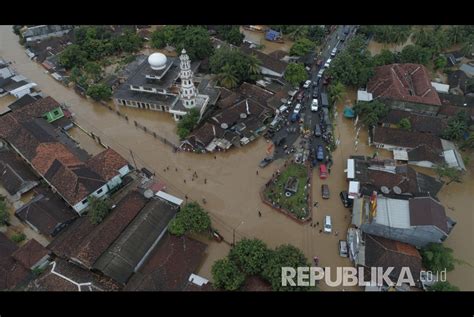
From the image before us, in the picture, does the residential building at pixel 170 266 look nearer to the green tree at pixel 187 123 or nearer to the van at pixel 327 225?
the van at pixel 327 225

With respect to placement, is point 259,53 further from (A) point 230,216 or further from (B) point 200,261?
(B) point 200,261

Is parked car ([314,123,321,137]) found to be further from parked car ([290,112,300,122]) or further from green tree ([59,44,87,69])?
green tree ([59,44,87,69])

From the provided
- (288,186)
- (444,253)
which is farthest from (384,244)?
(288,186)

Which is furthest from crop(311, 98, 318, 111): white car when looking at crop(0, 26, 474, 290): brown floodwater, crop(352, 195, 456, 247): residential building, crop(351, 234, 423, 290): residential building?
crop(351, 234, 423, 290): residential building

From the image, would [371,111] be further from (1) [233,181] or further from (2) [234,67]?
(1) [233,181]

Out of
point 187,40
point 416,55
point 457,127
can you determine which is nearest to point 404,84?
point 416,55

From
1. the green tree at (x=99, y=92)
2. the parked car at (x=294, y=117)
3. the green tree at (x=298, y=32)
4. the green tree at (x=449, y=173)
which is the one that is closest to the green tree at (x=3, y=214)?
the green tree at (x=99, y=92)
